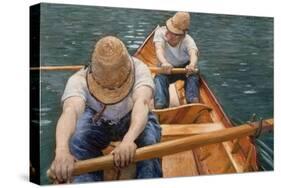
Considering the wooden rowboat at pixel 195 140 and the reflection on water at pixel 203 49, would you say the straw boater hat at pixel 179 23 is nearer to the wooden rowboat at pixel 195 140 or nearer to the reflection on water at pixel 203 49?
the reflection on water at pixel 203 49

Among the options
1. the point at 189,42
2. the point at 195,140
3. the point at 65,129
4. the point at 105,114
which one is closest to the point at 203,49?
the point at 189,42

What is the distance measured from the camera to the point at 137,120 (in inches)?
243

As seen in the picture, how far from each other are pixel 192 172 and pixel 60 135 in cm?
146

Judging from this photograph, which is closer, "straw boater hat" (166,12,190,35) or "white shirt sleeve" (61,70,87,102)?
"white shirt sleeve" (61,70,87,102)

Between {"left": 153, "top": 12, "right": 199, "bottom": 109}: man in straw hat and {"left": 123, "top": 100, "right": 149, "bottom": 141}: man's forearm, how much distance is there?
0.18 meters

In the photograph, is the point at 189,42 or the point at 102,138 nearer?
the point at 102,138

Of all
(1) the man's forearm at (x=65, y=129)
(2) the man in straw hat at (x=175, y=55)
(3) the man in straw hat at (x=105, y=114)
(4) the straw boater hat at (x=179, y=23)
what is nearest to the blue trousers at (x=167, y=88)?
(2) the man in straw hat at (x=175, y=55)

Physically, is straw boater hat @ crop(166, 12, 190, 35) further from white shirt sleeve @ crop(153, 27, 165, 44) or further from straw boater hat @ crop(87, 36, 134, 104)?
straw boater hat @ crop(87, 36, 134, 104)

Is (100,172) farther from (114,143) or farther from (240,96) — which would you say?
(240,96)

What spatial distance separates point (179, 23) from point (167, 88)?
0.67m

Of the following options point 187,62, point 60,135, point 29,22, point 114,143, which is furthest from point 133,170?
point 29,22

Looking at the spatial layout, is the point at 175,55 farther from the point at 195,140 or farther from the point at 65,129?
the point at 65,129

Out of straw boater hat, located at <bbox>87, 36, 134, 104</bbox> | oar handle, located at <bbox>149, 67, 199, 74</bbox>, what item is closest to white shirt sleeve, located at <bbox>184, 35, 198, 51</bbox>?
oar handle, located at <bbox>149, 67, 199, 74</bbox>

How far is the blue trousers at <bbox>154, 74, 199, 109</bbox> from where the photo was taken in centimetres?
636
